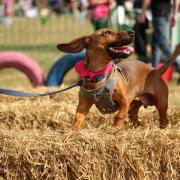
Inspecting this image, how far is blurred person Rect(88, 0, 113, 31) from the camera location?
38.2 feet

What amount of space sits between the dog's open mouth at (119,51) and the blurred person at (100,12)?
5.94m

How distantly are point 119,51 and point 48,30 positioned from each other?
2083cm

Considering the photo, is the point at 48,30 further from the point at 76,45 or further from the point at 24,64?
the point at 76,45

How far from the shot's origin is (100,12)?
11.7 meters

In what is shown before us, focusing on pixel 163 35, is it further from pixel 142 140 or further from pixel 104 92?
pixel 142 140

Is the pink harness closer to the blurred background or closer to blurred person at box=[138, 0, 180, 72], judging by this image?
the blurred background

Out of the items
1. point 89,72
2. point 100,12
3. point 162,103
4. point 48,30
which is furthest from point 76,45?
point 48,30

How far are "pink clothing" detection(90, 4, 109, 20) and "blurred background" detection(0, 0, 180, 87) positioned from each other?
74 mm

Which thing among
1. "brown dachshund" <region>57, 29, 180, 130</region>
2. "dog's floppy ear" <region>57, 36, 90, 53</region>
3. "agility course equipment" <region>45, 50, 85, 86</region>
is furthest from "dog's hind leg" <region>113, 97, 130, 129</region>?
"agility course equipment" <region>45, 50, 85, 86</region>

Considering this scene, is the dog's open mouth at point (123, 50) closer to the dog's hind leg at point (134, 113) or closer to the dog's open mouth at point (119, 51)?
the dog's open mouth at point (119, 51)

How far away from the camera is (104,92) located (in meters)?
5.73

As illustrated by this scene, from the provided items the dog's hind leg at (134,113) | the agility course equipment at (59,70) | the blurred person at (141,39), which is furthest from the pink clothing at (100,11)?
the dog's hind leg at (134,113)

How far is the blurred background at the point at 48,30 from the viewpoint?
12.9 metres

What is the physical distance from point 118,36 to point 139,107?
1.19 m
